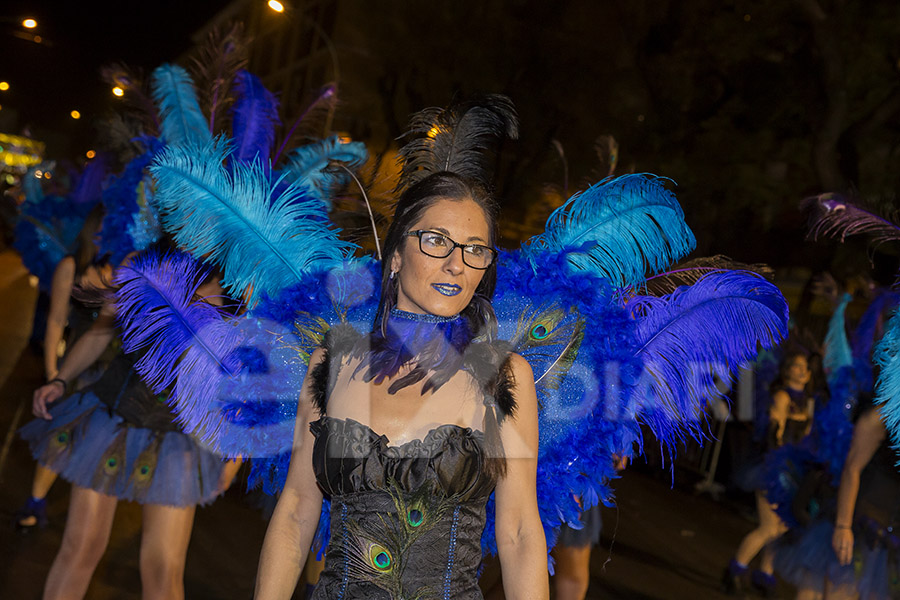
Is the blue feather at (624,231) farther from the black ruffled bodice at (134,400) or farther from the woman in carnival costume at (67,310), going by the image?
the woman in carnival costume at (67,310)

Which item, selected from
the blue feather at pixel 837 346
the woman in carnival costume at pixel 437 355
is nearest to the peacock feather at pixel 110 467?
the woman in carnival costume at pixel 437 355

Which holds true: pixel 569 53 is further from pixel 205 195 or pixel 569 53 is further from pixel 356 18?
pixel 205 195

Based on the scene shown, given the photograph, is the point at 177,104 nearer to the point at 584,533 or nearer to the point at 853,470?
the point at 584,533

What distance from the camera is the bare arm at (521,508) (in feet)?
6.35

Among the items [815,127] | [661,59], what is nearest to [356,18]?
[661,59]

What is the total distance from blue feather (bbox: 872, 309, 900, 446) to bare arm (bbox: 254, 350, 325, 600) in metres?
2.21

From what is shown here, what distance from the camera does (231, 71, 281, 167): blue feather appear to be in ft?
11.2

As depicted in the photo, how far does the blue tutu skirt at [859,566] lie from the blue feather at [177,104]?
12.2 ft

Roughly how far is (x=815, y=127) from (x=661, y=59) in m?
2.54

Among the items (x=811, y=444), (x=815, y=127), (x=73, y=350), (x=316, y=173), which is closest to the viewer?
(x=316, y=173)

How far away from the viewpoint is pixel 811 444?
5469 millimetres

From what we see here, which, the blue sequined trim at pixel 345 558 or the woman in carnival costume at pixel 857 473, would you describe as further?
the woman in carnival costume at pixel 857 473

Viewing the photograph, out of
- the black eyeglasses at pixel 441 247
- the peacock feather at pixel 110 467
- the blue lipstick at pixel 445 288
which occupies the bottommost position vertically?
the peacock feather at pixel 110 467

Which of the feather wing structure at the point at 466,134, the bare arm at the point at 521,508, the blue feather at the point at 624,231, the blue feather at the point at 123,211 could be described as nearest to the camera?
the bare arm at the point at 521,508
